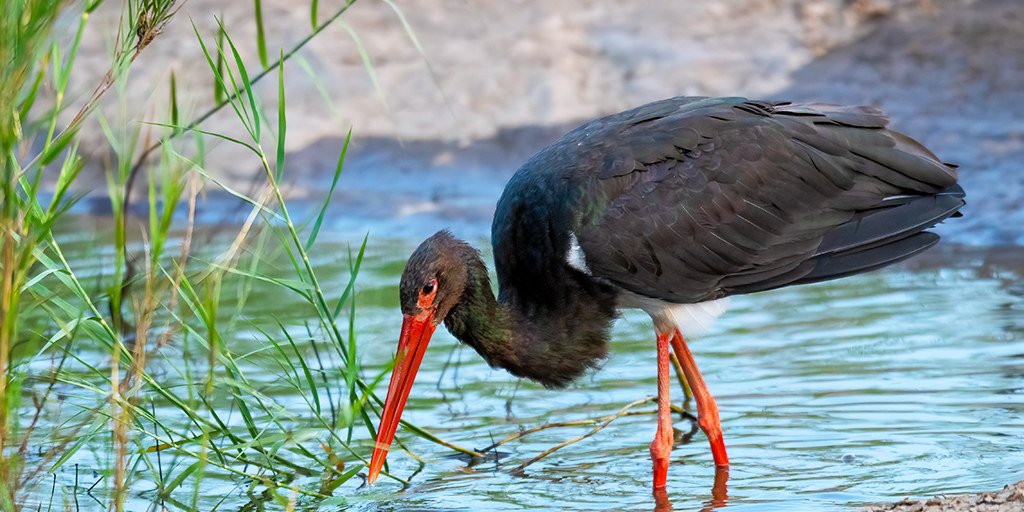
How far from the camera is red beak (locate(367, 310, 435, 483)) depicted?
14.4 feet

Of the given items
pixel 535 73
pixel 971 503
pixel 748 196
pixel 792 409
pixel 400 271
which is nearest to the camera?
pixel 971 503

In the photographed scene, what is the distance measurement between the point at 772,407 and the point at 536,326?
1123 mm

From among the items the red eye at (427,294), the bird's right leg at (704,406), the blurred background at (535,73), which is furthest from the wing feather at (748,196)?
the blurred background at (535,73)

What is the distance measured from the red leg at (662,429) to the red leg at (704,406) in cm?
14

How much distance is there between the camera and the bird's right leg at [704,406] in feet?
16.2

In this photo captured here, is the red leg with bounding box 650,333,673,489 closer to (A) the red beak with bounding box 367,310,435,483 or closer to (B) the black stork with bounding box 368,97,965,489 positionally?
(B) the black stork with bounding box 368,97,965,489

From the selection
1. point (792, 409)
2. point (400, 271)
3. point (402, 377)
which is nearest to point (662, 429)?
point (792, 409)

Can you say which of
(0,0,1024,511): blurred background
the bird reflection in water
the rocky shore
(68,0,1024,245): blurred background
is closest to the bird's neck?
(0,0,1024,511): blurred background

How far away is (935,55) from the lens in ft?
30.7

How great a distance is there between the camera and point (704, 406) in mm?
5027

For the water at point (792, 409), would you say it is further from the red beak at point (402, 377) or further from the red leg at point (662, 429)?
the red beak at point (402, 377)

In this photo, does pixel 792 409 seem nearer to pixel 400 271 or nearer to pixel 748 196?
pixel 748 196

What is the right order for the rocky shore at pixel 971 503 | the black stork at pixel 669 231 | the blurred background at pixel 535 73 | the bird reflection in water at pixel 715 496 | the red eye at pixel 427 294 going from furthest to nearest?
the blurred background at pixel 535 73
the black stork at pixel 669 231
the red eye at pixel 427 294
the bird reflection in water at pixel 715 496
the rocky shore at pixel 971 503

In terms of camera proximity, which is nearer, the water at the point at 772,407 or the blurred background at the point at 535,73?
the water at the point at 772,407
